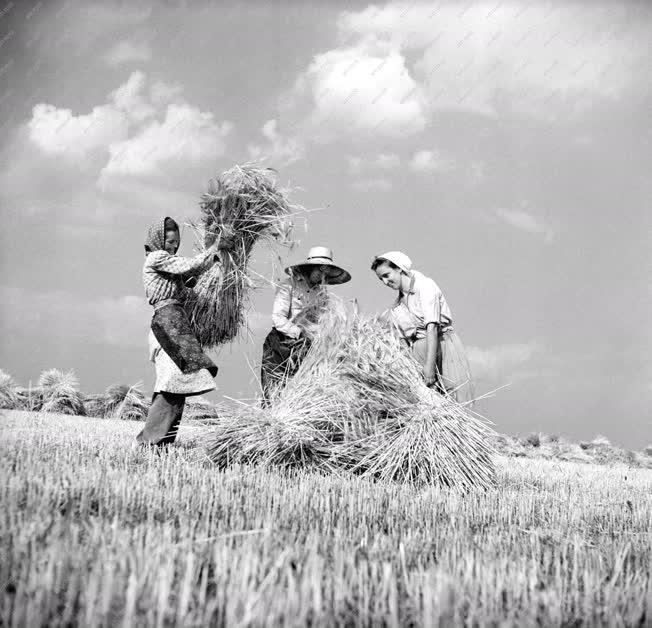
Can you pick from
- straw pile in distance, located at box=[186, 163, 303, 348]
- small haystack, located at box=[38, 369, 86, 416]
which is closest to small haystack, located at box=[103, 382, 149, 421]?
small haystack, located at box=[38, 369, 86, 416]

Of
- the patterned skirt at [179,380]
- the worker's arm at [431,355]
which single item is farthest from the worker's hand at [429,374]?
the patterned skirt at [179,380]

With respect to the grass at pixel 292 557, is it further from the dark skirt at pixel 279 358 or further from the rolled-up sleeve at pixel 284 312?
the rolled-up sleeve at pixel 284 312

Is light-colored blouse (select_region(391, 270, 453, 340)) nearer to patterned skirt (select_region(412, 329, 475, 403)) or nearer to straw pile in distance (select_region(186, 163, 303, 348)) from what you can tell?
patterned skirt (select_region(412, 329, 475, 403))

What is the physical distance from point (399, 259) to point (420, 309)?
423 mm

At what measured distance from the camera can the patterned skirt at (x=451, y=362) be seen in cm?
483

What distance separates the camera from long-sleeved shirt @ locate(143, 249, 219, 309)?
4.89m

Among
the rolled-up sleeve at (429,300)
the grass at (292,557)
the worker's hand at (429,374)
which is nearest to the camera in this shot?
the grass at (292,557)

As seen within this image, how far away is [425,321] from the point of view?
481 centimetres

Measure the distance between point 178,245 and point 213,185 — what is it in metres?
0.58

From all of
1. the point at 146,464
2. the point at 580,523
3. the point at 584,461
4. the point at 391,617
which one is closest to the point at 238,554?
the point at 391,617

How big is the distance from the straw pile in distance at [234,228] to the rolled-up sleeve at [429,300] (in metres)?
1.29

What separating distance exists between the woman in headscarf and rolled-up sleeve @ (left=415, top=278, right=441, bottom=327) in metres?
1.63

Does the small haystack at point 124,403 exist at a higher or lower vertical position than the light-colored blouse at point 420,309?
lower

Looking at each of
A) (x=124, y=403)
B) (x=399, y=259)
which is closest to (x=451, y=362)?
(x=399, y=259)
